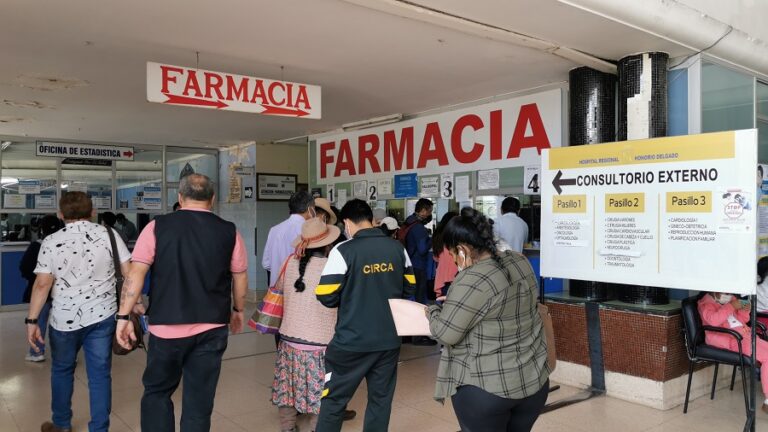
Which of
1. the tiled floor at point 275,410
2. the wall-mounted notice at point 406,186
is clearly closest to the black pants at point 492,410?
the tiled floor at point 275,410

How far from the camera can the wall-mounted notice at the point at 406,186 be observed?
733 cm

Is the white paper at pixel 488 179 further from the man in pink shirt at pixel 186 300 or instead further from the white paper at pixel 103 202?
the white paper at pixel 103 202

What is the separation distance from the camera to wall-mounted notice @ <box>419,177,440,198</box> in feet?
23.1

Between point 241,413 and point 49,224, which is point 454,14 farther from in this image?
point 49,224

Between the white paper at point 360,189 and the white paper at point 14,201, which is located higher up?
the white paper at point 360,189

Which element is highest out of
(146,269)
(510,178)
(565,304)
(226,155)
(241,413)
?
(226,155)

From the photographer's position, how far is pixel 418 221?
20.5 ft

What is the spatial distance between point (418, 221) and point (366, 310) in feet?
11.4

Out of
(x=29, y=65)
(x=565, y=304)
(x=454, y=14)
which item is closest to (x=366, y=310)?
(x=454, y=14)

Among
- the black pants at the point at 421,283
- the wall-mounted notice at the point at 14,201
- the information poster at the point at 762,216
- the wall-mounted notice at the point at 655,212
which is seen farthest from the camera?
the wall-mounted notice at the point at 14,201

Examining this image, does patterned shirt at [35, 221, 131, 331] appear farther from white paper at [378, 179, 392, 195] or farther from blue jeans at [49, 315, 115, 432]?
white paper at [378, 179, 392, 195]

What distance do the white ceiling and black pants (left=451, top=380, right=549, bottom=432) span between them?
248 centimetres

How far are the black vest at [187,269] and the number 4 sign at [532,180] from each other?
3874mm

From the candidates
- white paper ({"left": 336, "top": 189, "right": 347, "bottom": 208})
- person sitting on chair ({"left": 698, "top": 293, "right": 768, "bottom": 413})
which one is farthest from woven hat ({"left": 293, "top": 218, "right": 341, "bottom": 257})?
white paper ({"left": 336, "top": 189, "right": 347, "bottom": 208})
